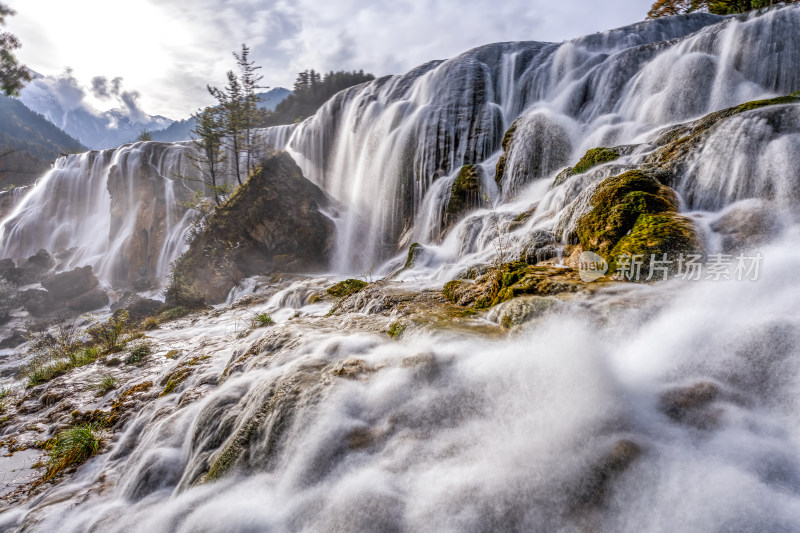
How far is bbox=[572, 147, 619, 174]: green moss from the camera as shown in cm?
736

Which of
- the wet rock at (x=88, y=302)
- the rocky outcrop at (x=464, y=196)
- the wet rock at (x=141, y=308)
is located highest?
the rocky outcrop at (x=464, y=196)

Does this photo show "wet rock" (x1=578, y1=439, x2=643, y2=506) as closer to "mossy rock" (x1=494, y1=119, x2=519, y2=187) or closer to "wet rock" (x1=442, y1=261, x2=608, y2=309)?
"wet rock" (x1=442, y1=261, x2=608, y2=309)

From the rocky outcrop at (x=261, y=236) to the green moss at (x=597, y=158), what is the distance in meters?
12.9

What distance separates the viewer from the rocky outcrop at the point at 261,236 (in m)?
16.2

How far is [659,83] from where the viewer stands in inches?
406

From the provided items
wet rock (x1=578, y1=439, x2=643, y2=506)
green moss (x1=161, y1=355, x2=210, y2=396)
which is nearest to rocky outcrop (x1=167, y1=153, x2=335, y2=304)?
green moss (x1=161, y1=355, x2=210, y2=396)

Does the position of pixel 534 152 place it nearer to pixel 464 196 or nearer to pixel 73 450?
pixel 464 196

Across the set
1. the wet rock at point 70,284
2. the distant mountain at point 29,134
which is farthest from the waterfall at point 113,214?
the distant mountain at point 29,134

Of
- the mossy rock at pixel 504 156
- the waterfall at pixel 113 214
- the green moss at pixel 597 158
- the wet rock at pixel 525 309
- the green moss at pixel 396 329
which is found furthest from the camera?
the waterfall at pixel 113 214

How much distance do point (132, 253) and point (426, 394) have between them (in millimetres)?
29869

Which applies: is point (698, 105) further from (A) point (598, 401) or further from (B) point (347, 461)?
(B) point (347, 461)

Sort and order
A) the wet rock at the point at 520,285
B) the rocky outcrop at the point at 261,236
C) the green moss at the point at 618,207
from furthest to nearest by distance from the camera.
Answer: the rocky outcrop at the point at 261,236 < the green moss at the point at 618,207 < the wet rock at the point at 520,285

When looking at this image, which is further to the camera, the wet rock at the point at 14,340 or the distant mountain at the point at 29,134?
the distant mountain at the point at 29,134

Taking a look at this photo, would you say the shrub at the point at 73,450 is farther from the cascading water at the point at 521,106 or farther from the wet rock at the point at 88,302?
the wet rock at the point at 88,302
